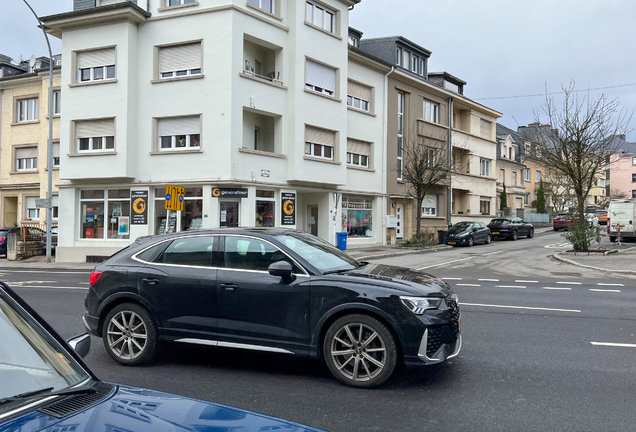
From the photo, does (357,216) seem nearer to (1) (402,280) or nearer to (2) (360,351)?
(1) (402,280)

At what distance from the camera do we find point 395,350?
478 cm

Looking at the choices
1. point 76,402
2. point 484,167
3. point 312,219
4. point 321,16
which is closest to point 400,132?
point 312,219

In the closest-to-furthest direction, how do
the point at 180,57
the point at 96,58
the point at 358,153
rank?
the point at 180,57
the point at 96,58
the point at 358,153

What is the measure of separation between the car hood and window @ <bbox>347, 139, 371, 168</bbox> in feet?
70.3

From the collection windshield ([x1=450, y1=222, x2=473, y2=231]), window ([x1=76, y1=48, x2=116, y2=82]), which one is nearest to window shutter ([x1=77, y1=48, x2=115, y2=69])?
window ([x1=76, y1=48, x2=116, y2=82])

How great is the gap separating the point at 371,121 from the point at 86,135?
14.4 meters

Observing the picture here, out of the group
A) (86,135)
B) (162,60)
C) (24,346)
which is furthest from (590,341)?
(86,135)

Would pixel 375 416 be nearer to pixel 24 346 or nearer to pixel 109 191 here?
pixel 24 346

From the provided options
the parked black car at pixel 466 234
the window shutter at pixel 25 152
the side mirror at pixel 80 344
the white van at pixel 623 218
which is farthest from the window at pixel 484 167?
the side mirror at pixel 80 344

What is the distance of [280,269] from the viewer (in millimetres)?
5066

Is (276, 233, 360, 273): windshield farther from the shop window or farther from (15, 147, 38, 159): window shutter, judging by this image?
(15, 147, 38, 159): window shutter

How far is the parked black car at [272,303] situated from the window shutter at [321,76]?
724 inches

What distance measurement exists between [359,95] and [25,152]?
20131 millimetres

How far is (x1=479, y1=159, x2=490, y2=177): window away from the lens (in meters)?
39.5
